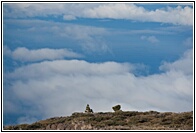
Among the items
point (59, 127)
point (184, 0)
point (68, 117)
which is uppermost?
point (184, 0)

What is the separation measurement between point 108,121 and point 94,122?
1223mm

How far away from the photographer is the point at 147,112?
48188 mm

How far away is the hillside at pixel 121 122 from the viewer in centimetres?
3627

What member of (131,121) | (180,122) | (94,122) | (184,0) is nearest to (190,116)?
(180,122)

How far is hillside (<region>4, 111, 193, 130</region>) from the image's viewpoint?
36.3 metres

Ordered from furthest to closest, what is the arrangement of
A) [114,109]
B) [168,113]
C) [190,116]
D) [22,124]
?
[114,109] < [168,113] < [190,116] < [22,124]

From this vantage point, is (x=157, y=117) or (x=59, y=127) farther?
(x=157, y=117)

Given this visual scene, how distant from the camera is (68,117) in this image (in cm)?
4684

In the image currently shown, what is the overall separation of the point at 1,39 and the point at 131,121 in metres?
14.7

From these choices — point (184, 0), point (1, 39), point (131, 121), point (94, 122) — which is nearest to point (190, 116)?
point (131, 121)

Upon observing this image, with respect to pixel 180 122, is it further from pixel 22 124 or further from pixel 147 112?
pixel 22 124

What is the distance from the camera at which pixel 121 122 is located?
131 feet

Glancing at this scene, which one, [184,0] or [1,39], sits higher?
[184,0]

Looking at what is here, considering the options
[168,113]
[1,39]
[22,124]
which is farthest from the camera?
[168,113]
